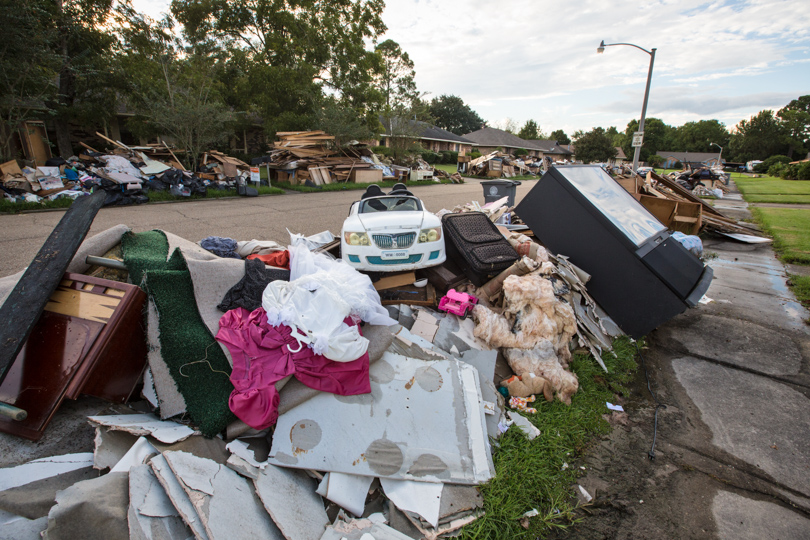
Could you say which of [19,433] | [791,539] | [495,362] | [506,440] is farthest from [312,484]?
[791,539]

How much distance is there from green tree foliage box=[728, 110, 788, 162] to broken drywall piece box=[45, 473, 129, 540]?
10499cm

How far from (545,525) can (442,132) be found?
A: 52454 mm

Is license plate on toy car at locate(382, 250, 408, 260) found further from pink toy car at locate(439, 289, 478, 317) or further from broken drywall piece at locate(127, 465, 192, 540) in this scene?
broken drywall piece at locate(127, 465, 192, 540)

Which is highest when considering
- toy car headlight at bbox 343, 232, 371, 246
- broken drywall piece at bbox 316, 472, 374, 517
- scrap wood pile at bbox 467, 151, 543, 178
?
scrap wood pile at bbox 467, 151, 543, 178

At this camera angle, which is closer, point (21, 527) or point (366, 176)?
point (21, 527)

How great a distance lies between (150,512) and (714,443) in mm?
3583

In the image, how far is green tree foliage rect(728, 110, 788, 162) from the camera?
2874 inches

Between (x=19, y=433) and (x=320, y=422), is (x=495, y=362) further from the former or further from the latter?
(x=19, y=433)

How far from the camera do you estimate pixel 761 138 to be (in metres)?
74.3

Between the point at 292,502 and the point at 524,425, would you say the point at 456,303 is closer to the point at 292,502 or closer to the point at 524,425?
the point at 524,425

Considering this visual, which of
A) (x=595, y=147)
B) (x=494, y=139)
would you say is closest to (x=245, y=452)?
(x=595, y=147)

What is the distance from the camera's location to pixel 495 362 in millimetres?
3328

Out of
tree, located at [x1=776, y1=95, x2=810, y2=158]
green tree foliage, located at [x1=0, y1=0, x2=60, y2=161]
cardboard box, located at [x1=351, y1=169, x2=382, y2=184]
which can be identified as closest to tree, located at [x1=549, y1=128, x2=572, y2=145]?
tree, located at [x1=776, y1=95, x2=810, y2=158]

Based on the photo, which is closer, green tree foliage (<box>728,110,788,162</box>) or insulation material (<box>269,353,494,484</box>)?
insulation material (<box>269,353,494,484</box>)
